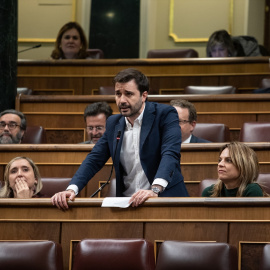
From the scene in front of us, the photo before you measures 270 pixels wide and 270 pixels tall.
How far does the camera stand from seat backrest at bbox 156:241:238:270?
1290 mm

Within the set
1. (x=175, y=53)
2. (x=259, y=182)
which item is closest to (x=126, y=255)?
Answer: (x=259, y=182)

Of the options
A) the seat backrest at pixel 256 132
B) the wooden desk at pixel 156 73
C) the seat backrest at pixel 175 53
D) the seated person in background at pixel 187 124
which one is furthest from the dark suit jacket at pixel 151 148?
the seat backrest at pixel 175 53

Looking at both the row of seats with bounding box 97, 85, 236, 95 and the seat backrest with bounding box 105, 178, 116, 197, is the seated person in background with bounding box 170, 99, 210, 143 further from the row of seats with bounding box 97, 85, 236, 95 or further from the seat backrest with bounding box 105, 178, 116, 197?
the row of seats with bounding box 97, 85, 236, 95

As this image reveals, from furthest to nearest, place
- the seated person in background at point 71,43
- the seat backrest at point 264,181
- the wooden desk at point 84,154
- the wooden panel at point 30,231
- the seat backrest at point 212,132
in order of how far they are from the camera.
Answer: the seated person in background at point 71,43 → the seat backrest at point 212,132 → the wooden desk at point 84,154 → the seat backrest at point 264,181 → the wooden panel at point 30,231

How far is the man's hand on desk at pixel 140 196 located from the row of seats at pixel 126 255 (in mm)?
139

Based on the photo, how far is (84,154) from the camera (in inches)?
80.1

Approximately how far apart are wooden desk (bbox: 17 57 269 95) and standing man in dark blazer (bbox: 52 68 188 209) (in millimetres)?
1184

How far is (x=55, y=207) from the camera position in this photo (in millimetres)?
1561

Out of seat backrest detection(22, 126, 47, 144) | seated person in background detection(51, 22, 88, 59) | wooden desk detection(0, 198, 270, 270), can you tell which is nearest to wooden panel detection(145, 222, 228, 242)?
wooden desk detection(0, 198, 270, 270)

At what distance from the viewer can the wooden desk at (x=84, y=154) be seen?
76.5 inches

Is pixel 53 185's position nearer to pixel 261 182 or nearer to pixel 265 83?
pixel 261 182

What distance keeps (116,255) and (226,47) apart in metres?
1.70

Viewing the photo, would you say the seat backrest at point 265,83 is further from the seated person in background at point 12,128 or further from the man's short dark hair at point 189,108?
the seated person in background at point 12,128

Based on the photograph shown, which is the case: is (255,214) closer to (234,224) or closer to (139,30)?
(234,224)
